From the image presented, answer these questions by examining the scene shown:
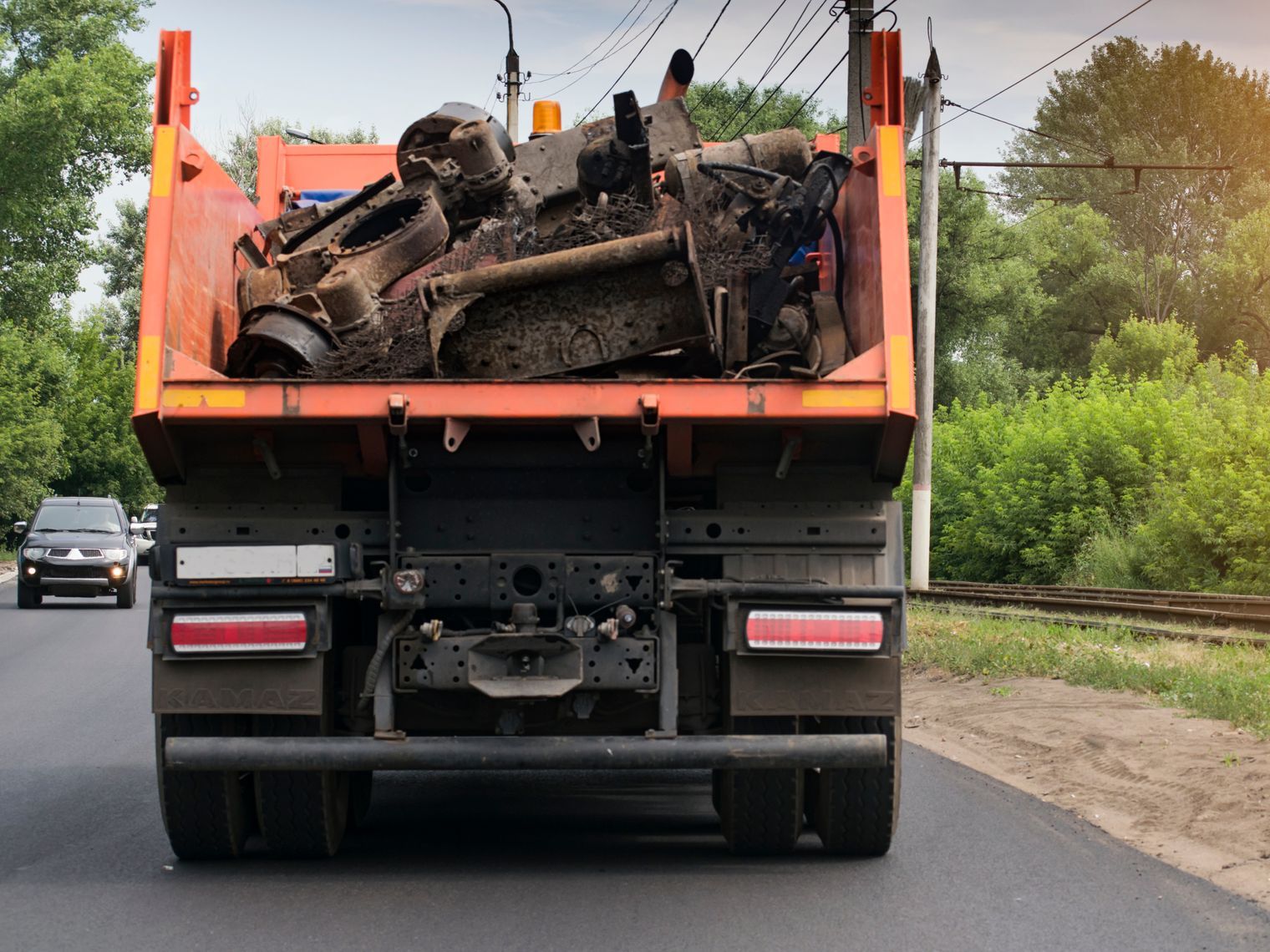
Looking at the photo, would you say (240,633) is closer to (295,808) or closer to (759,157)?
(295,808)

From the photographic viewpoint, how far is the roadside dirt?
7.05 m

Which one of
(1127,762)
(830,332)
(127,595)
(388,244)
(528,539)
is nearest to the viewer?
(528,539)

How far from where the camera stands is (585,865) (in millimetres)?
6672

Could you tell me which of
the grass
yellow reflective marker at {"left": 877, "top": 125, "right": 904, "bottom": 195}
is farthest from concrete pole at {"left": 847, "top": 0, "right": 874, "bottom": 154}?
yellow reflective marker at {"left": 877, "top": 125, "right": 904, "bottom": 195}

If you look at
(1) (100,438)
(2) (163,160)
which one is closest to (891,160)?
(2) (163,160)

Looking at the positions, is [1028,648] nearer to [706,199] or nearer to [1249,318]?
[706,199]

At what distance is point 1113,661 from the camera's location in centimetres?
1268

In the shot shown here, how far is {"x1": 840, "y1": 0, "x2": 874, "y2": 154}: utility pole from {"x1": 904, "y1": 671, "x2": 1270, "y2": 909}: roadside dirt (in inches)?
216

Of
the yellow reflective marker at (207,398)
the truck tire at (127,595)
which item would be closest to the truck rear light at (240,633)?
the yellow reflective marker at (207,398)

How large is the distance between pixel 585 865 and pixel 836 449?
1871 millimetres

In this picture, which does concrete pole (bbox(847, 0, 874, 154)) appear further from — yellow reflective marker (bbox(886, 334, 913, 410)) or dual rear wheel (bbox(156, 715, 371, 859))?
dual rear wheel (bbox(156, 715, 371, 859))

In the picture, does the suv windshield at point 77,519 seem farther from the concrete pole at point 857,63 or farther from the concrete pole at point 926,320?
the concrete pole at point 857,63

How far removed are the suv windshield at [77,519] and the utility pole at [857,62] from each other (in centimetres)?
1522

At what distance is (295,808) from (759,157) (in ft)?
11.3
